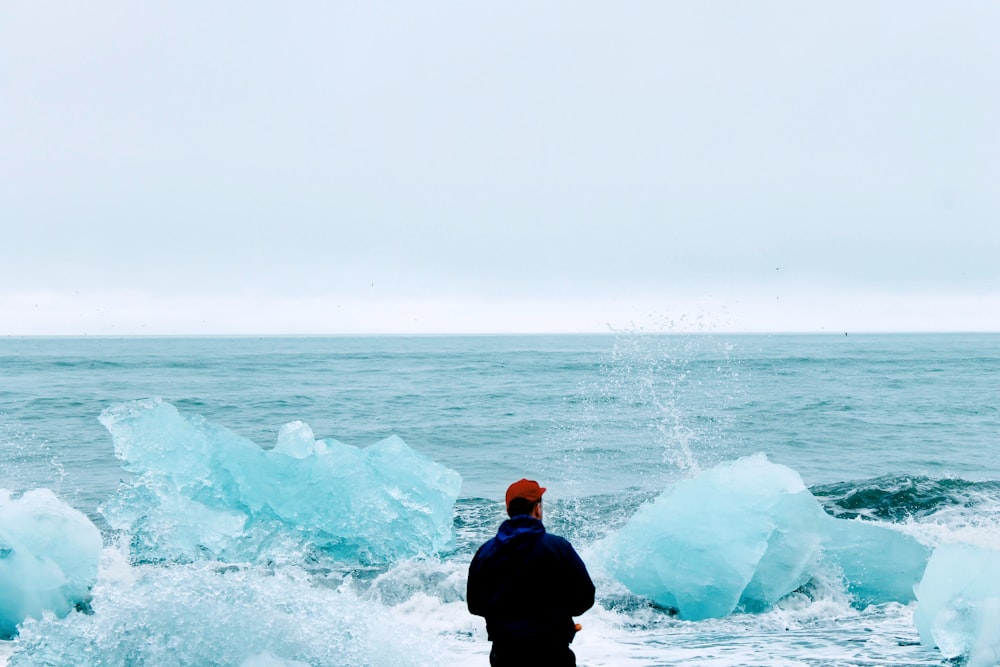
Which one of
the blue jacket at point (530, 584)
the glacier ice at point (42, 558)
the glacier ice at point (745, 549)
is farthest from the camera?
the glacier ice at point (745, 549)

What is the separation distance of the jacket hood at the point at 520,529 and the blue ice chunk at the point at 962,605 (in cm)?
386

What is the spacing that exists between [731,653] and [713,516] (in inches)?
73.7

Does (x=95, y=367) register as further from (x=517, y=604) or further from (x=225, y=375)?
(x=517, y=604)

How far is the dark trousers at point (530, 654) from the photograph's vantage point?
364 centimetres

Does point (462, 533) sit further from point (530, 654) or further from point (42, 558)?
point (530, 654)

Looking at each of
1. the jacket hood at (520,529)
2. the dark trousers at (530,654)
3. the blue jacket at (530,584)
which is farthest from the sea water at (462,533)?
the jacket hood at (520,529)

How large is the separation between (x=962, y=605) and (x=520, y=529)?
13.6ft

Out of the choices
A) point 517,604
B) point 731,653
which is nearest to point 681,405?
point 731,653

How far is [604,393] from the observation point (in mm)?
33938

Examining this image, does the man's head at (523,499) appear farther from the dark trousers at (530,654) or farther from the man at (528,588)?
the dark trousers at (530,654)

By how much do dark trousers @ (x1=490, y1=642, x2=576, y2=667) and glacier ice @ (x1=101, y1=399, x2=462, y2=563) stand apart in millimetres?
6400

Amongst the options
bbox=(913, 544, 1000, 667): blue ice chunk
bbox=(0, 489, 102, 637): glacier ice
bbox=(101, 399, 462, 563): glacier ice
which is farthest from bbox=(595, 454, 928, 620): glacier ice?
bbox=(0, 489, 102, 637): glacier ice

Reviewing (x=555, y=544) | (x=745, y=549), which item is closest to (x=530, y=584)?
(x=555, y=544)

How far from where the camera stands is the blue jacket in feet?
11.8
